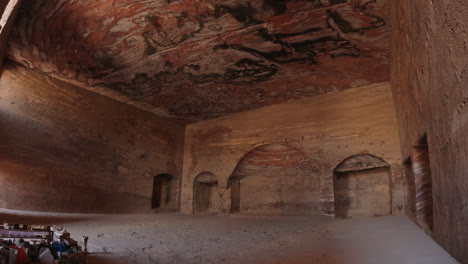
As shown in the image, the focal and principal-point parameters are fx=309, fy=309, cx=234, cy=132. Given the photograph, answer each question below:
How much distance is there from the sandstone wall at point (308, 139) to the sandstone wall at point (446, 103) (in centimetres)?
494

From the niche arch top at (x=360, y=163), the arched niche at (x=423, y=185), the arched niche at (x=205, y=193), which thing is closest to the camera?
the arched niche at (x=423, y=185)

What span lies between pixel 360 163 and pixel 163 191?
6.97m

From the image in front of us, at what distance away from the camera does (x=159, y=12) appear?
588 centimetres

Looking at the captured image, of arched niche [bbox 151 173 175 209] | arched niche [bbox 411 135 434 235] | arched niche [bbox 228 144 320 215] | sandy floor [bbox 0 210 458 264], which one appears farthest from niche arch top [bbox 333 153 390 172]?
arched niche [bbox 151 173 175 209]

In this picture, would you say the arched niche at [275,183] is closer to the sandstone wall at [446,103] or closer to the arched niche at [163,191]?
the arched niche at [163,191]

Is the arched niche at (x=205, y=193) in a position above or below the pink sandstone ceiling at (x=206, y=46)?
below

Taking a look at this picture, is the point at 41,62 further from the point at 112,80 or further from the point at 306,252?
the point at 306,252

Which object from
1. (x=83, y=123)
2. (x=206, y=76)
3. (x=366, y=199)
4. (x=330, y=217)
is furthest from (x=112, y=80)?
(x=366, y=199)

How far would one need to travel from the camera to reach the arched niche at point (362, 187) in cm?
820

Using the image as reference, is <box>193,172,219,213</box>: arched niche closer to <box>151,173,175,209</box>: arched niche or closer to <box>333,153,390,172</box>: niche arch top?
<box>151,173,175,209</box>: arched niche

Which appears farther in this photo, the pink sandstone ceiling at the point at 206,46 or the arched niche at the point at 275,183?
the arched niche at the point at 275,183

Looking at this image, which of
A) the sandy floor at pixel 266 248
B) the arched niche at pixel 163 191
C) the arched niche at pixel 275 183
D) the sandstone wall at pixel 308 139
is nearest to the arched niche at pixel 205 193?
the sandstone wall at pixel 308 139

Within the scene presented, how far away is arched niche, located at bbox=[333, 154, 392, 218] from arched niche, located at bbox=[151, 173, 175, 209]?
5992mm

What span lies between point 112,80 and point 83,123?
152cm
